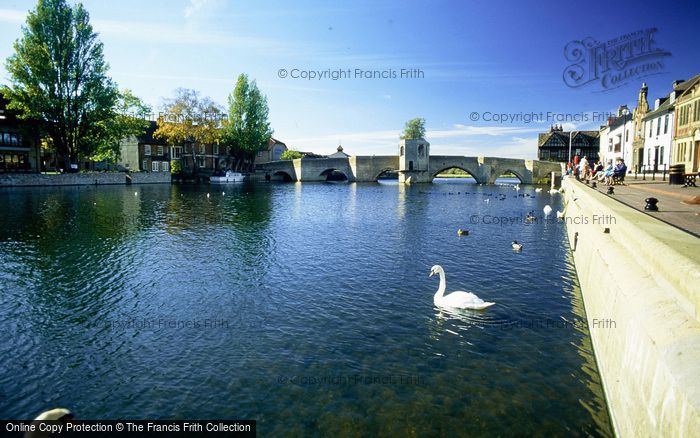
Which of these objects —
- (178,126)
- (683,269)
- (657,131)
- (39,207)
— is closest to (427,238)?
(683,269)

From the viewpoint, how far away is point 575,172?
5000cm

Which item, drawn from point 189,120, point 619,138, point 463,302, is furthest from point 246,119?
point 463,302

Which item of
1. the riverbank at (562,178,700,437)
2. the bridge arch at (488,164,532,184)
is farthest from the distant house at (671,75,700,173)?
the bridge arch at (488,164,532,184)

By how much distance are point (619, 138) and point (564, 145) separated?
37.8 m

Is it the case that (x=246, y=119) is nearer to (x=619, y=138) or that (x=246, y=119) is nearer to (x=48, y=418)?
(x=619, y=138)

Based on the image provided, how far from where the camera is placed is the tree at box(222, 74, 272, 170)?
292 ft

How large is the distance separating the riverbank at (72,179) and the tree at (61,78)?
2974mm

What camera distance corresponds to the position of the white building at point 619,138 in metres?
63.7

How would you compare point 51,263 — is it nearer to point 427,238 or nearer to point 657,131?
point 427,238

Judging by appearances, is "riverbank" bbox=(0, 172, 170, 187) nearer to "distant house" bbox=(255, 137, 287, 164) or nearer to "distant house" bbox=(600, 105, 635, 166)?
"distant house" bbox=(255, 137, 287, 164)

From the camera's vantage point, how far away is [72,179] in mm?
64188

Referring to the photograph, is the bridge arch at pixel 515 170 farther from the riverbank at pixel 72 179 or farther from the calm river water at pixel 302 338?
the calm river water at pixel 302 338

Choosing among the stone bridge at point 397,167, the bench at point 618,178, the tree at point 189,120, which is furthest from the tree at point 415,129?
the bench at point 618,178

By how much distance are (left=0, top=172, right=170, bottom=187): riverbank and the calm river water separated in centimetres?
4847
